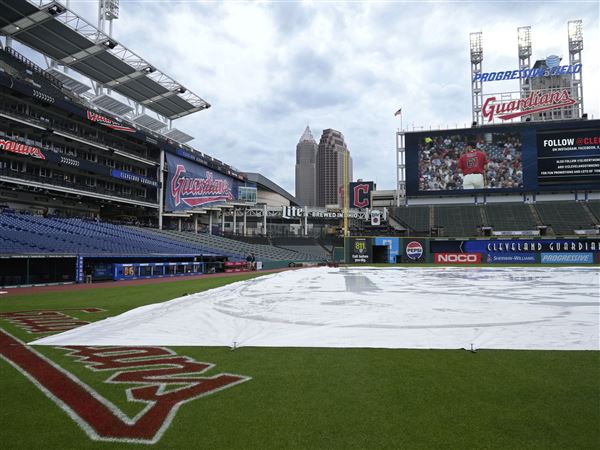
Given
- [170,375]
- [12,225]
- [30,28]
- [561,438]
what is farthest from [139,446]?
[30,28]

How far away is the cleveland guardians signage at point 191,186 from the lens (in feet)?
165

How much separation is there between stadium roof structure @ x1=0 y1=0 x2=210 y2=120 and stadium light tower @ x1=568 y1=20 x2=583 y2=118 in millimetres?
54948

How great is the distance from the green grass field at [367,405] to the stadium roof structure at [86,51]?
4025 cm

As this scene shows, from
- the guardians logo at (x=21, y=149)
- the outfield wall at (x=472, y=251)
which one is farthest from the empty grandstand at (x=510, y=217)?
the guardians logo at (x=21, y=149)

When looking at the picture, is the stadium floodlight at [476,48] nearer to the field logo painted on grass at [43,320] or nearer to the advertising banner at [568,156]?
the advertising banner at [568,156]

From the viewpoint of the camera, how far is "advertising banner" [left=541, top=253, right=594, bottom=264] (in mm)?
46500

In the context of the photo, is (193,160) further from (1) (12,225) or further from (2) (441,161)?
(2) (441,161)

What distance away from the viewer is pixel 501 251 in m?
49.5

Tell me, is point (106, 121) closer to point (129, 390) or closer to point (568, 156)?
point (129, 390)

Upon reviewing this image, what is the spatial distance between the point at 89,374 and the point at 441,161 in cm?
6056

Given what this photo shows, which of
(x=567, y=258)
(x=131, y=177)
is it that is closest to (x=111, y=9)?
(x=131, y=177)

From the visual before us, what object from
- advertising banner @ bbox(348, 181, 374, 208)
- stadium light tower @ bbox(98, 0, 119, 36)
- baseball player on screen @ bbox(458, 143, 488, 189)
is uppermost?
stadium light tower @ bbox(98, 0, 119, 36)

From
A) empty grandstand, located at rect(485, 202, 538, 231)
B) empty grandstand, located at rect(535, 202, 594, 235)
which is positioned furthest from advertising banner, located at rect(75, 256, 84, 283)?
empty grandstand, located at rect(535, 202, 594, 235)

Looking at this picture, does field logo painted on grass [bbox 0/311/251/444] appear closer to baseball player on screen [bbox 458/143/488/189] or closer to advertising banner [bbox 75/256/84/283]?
advertising banner [bbox 75/256/84/283]
